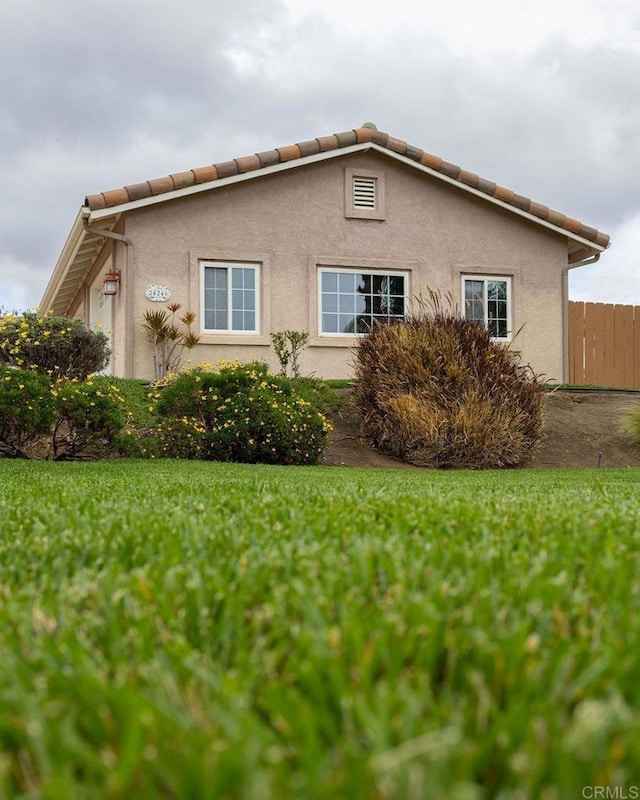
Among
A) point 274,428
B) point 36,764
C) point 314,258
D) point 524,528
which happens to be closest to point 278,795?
point 36,764

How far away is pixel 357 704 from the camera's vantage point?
1093 mm

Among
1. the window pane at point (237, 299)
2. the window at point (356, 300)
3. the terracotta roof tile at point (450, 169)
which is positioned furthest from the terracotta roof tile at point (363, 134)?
the window pane at point (237, 299)

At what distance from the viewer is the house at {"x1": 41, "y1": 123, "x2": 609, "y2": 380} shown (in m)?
15.5

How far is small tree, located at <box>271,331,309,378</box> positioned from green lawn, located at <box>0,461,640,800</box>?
39.3ft

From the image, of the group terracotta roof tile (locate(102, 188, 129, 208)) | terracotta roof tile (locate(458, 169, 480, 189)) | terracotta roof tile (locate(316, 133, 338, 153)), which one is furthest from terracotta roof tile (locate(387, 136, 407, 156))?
terracotta roof tile (locate(102, 188, 129, 208))

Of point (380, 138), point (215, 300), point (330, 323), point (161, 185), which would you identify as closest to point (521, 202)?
point (380, 138)

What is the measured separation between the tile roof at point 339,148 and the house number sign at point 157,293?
160 centimetres

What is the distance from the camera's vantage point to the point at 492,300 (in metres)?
17.5

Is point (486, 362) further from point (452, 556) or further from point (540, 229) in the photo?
A: point (452, 556)

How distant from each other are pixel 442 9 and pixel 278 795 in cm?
1275

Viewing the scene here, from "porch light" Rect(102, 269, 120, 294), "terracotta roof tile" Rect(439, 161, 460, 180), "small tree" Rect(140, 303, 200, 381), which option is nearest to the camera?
"small tree" Rect(140, 303, 200, 381)

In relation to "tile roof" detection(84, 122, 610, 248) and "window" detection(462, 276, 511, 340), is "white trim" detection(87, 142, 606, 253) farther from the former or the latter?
"window" detection(462, 276, 511, 340)

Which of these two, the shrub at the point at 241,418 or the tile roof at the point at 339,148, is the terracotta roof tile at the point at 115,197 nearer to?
the tile roof at the point at 339,148

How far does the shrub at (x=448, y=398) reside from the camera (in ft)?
37.7
